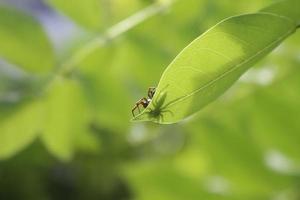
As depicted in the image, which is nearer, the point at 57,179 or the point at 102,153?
the point at 102,153

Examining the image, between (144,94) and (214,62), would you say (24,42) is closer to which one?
(144,94)

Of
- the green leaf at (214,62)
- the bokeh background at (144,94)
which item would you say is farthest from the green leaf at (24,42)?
the green leaf at (214,62)

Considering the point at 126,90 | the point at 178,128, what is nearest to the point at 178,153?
the point at 178,128

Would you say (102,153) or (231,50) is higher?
(102,153)

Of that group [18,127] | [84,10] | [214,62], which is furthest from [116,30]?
[214,62]

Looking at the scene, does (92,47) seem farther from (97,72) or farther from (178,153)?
(178,153)
